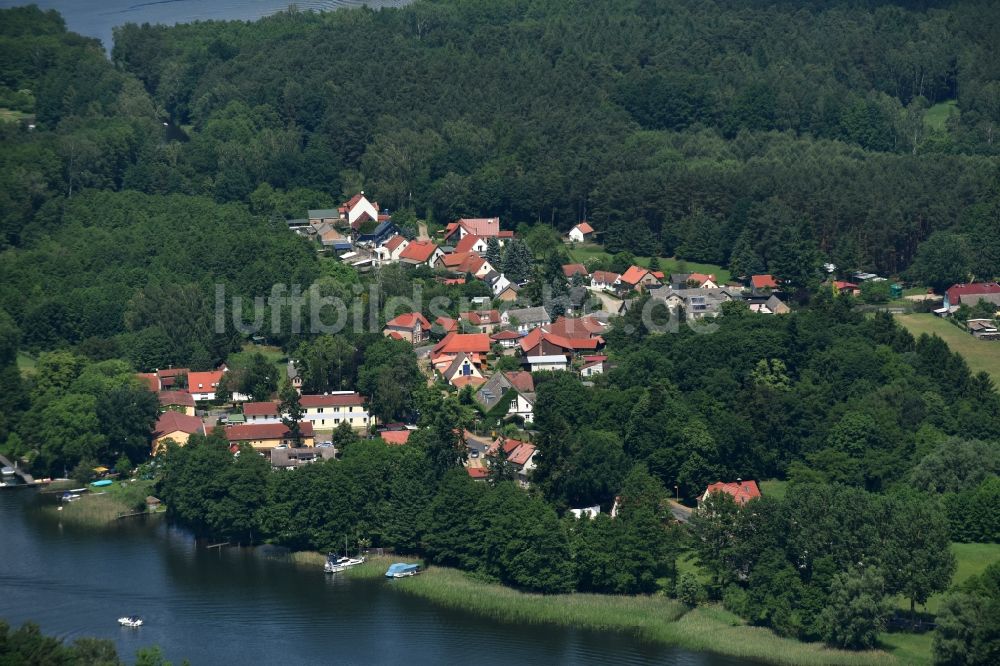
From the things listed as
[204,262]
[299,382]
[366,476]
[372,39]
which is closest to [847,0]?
[372,39]

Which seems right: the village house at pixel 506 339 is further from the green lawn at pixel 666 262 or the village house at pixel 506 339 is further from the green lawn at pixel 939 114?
the green lawn at pixel 939 114

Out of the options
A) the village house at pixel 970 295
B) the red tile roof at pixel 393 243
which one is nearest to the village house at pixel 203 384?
the red tile roof at pixel 393 243

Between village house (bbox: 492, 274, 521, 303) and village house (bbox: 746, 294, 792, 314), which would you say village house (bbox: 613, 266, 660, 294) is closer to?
village house (bbox: 492, 274, 521, 303)

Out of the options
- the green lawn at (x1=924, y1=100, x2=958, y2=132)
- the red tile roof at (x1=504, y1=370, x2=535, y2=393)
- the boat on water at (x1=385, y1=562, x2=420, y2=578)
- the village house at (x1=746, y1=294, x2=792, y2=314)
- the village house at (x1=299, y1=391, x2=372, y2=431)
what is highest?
the green lawn at (x1=924, y1=100, x2=958, y2=132)

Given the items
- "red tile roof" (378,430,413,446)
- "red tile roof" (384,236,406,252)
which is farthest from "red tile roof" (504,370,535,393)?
"red tile roof" (384,236,406,252)

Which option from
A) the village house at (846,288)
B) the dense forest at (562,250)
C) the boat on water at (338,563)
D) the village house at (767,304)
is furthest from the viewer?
the village house at (846,288)
